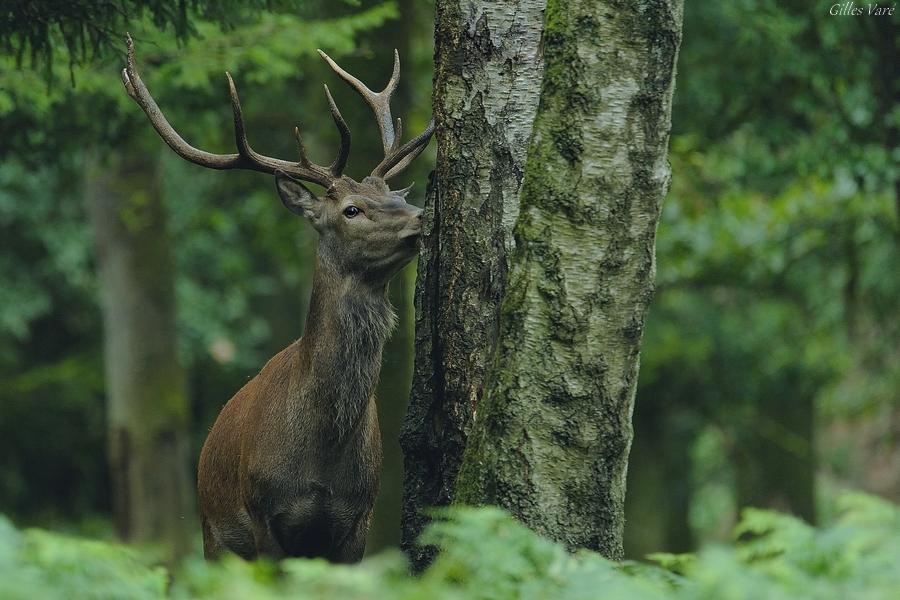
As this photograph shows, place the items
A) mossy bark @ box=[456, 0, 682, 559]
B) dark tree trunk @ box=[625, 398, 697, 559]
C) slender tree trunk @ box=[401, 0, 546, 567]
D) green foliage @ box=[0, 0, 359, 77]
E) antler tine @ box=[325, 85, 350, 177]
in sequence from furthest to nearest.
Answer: dark tree trunk @ box=[625, 398, 697, 559]
green foliage @ box=[0, 0, 359, 77]
antler tine @ box=[325, 85, 350, 177]
slender tree trunk @ box=[401, 0, 546, 567]
mossy bark @ box=[456, 0, 682, 559]

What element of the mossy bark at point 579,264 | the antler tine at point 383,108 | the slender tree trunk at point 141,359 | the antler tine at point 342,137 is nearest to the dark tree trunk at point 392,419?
the slender tree trunk at point 141,359

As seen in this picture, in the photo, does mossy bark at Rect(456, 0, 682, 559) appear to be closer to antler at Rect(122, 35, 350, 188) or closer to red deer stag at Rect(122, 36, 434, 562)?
red deer stag at Rect(122, 36, 434, 562)

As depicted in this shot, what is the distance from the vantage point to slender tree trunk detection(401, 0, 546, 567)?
518 centimetres

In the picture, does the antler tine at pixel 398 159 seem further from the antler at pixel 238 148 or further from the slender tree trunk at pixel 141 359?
the slender tree trunk at pixel 141 359

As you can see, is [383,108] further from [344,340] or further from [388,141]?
[344,340]

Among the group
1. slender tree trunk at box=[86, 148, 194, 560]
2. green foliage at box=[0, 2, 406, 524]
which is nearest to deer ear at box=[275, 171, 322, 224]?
green foliage at box=[0, 2, 406, 524]

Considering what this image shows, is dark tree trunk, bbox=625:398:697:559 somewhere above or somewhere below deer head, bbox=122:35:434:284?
below

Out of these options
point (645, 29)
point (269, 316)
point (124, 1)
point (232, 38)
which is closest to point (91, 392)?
point (269, 316)

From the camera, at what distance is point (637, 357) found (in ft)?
14.8

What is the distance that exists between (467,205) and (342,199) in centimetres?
166

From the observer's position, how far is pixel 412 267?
15422 mm

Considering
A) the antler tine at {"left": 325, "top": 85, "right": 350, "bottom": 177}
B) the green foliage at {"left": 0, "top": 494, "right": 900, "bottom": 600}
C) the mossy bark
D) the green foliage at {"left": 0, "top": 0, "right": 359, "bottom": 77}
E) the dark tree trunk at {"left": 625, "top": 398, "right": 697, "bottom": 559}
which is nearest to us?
the green foliage at {"left": 0, "top": 494, "right": 900, "bottom": 600}

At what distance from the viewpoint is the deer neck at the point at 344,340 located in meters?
6.46

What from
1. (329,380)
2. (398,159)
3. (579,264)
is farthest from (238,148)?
(579,264)
